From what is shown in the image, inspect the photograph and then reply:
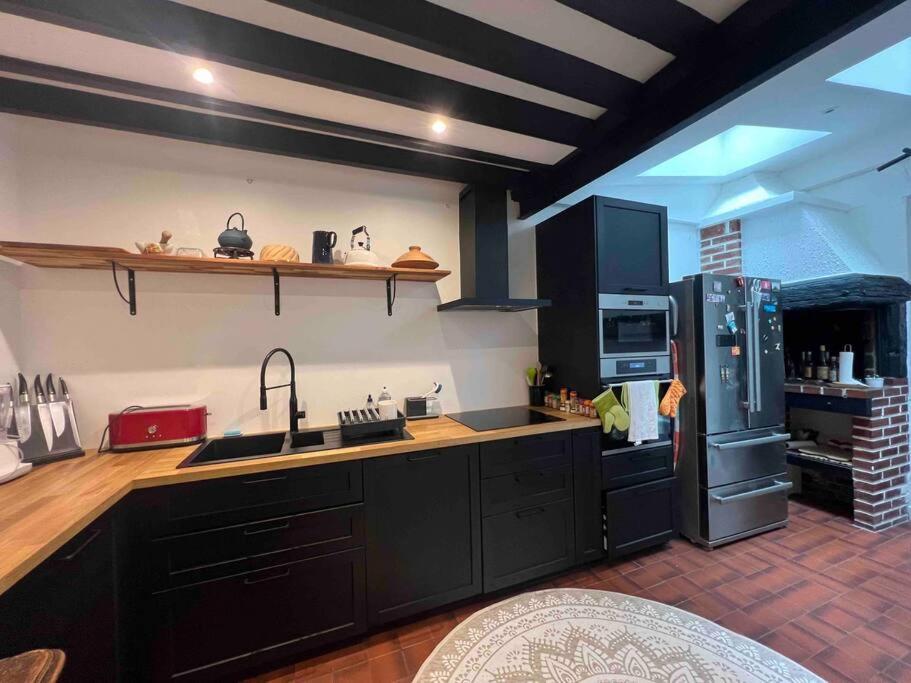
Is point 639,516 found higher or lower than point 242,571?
lower

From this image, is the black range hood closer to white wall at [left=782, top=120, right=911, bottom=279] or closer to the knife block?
Answer: the knife block

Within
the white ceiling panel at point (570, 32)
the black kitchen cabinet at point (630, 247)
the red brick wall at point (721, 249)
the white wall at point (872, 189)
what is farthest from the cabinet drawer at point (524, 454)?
the white wall at point (872, 189)

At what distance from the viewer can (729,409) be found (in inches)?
93.0

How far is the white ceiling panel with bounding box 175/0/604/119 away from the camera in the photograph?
3.97 ft

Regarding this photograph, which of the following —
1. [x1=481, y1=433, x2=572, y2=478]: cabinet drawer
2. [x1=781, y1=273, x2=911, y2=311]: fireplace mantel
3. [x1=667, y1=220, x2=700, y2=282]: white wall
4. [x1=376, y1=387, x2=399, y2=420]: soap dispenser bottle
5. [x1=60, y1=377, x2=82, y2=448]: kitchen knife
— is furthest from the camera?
[x1=667, y1=220, x2=700, y2=282]: white wall

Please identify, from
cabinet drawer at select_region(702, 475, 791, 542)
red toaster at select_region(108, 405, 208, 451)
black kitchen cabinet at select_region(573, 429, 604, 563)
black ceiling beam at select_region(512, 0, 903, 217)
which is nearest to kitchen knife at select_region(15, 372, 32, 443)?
red toaster at select_region(108, 405, 208, 451)

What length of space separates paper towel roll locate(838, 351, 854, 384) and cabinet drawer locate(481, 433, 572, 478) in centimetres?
244

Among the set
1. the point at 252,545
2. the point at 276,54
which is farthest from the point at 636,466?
the point at 276,54

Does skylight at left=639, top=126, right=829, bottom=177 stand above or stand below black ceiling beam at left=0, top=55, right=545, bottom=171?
above

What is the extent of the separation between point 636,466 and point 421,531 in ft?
4.61

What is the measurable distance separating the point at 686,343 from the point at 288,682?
9.36 feet

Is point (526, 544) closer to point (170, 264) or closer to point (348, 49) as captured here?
point (170, 264)

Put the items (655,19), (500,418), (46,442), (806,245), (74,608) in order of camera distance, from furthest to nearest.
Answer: (806,245), (500,418), (46,442), (655,19), (74,608)

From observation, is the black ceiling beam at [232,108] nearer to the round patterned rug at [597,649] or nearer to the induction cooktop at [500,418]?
the induction cooktop at [500,418]
